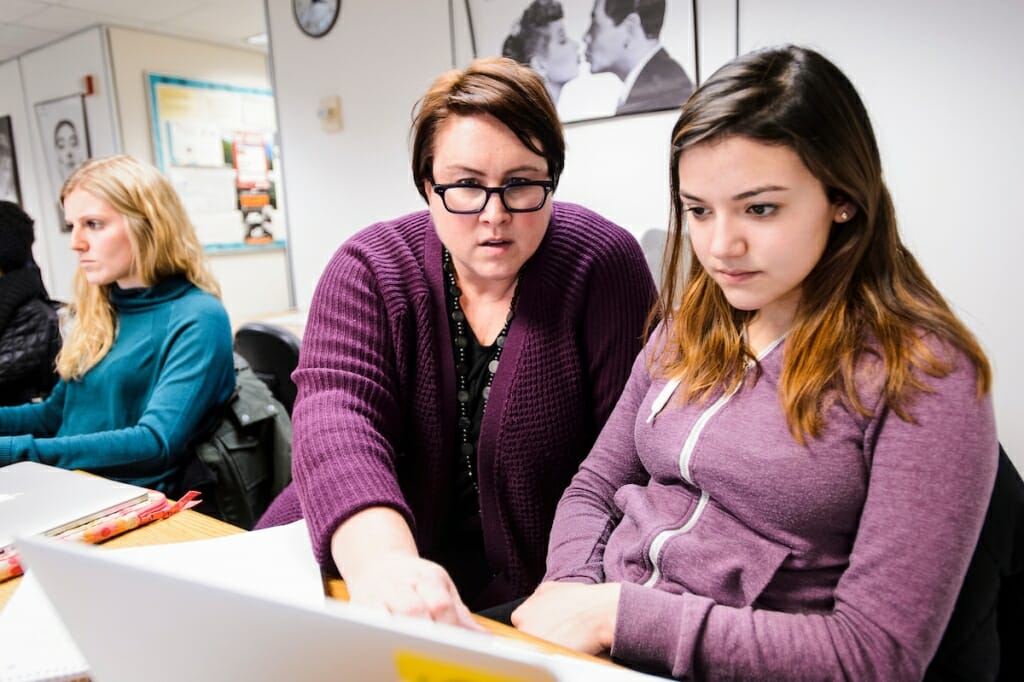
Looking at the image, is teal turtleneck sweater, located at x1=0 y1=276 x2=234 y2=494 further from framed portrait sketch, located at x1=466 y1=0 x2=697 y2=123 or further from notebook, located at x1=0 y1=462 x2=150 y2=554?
framed portrait sketch, located at x1=466 y1=0 x2=697 y2=123

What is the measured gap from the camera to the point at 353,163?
3.47 metres

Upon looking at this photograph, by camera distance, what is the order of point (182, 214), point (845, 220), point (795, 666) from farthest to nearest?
1. point (182, 214)
2. point (845, 220)
3. point (795, 666)

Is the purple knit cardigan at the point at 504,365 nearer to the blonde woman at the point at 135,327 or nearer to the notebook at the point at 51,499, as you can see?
the notebook at the point at 51,499

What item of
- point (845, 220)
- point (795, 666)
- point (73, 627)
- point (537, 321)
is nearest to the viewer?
point (73, 627)

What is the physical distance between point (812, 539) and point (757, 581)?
0.08 m

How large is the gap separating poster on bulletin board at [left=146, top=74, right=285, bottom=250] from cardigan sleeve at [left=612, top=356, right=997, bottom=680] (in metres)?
4.74

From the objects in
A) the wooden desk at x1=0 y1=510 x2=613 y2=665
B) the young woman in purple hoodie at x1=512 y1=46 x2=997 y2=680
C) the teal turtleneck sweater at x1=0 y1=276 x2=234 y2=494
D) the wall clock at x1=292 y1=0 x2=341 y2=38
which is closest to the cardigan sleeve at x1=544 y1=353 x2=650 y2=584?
the young woman in purple hoodie at x1=512 y1=46 x2=997 y2=680

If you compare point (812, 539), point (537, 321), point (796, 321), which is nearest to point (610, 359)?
point (537, 321)

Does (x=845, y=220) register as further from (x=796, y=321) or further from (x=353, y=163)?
(x=353, y=163)

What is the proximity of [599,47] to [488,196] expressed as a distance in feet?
5.74

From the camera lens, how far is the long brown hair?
774 millimetres

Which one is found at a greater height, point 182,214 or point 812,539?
point 182,214

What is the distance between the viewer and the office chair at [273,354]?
186cm

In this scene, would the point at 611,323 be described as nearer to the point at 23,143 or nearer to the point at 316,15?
the point at 316,15
